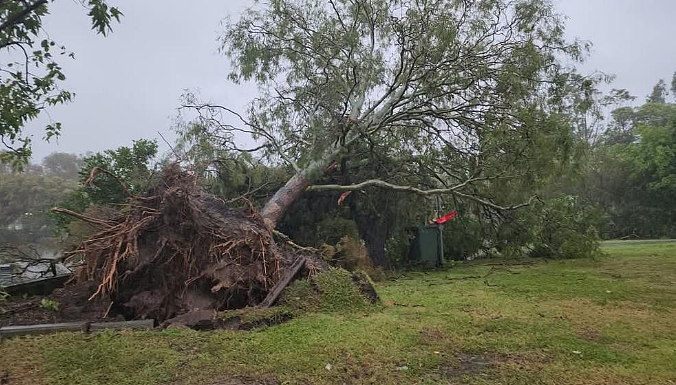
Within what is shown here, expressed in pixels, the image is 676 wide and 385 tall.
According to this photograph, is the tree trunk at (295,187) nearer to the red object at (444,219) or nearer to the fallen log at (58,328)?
the red object at (444,219)

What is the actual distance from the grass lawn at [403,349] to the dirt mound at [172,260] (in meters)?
1.26

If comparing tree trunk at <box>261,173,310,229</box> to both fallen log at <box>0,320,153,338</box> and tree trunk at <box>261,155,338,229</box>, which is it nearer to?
tree trunk at <box>261,155,338,229</box>

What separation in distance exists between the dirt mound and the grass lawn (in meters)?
1.26

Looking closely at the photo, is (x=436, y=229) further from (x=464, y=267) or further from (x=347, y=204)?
(x=347, y=204)

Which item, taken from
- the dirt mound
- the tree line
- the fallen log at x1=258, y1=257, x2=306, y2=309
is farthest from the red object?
the dirt mound

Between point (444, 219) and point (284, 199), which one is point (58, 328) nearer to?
point (284, 199)

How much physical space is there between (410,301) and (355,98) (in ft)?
22.9

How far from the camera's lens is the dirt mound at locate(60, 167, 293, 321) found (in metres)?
6.42

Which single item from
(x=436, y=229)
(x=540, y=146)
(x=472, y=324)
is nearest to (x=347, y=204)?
(x=436, y=229)

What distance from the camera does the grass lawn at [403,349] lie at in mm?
3881

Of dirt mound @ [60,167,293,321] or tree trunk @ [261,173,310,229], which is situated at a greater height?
tree trunk @ [261,173,310,229]

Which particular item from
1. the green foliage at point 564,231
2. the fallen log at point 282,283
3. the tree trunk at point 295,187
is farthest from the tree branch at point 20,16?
the green foliage at point 564,231

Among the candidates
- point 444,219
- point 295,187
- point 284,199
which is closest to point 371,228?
point 444,219

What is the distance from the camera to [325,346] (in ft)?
15.3
